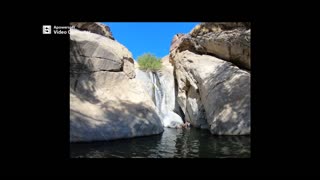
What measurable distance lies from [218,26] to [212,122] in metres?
6.34

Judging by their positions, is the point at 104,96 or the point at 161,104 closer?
the point at 104,96

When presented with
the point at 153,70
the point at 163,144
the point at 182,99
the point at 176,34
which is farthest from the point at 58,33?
the point at 176,34

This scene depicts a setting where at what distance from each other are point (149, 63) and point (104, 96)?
8237 mm

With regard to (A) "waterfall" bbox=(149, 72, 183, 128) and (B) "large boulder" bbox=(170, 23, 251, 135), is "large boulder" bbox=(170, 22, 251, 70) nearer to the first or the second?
(B) "large boulder" bbox=(170, 23, 251, 135)

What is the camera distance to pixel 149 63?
19.5 meters

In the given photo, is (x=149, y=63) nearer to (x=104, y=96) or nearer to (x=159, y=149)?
(x=104, y=96)

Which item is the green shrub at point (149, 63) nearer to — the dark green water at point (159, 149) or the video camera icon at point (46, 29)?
the dark green water at point (159, 149)

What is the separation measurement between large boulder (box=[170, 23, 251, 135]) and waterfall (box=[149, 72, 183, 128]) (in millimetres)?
873

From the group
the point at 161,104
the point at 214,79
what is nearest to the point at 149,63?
the point at 161,104

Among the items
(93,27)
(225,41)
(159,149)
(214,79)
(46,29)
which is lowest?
(159,149)

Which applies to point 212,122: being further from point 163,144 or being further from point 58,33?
point 58,33

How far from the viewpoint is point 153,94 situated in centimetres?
1791

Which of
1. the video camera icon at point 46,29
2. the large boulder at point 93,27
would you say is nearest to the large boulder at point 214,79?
the large boulder at point 93,27

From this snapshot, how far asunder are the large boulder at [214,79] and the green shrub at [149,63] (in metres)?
1.39
